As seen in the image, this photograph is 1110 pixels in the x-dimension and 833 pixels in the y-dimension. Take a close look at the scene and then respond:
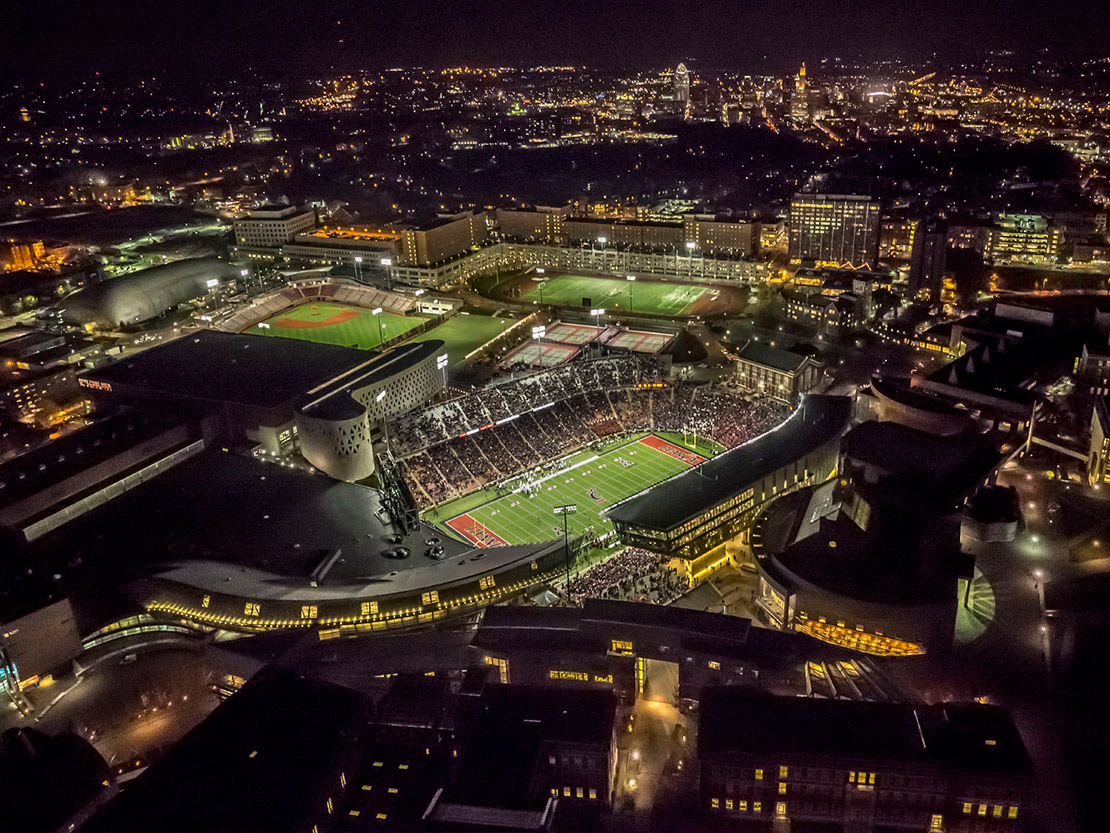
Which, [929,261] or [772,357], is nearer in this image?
[772,357]

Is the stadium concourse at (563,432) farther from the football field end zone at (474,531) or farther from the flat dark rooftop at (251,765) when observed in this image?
the flat dark rooftop at (251,765)

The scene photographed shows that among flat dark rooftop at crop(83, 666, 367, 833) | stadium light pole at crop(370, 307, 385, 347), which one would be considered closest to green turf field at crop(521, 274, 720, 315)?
stadium light pole at crop(370, 307, 385, 347)

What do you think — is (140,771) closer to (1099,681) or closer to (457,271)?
(1099,681)

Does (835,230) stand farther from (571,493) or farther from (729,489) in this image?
(729,489)

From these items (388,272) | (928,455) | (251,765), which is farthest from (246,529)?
(388,272)

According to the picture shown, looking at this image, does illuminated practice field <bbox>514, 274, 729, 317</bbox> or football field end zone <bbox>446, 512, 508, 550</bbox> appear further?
illuminated practice field <bbox>514, 274, 729, 317</bbox>

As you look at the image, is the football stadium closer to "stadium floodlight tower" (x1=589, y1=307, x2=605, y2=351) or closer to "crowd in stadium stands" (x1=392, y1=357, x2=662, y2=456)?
"stadium floodlight tower" (x1=589, y1=307, x2=605, y2=351)

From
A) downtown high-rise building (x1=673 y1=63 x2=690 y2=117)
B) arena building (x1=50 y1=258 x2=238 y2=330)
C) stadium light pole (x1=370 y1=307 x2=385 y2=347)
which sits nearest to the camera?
stadium light pole (x1=370 y1=307 x2=385 y2=347)
